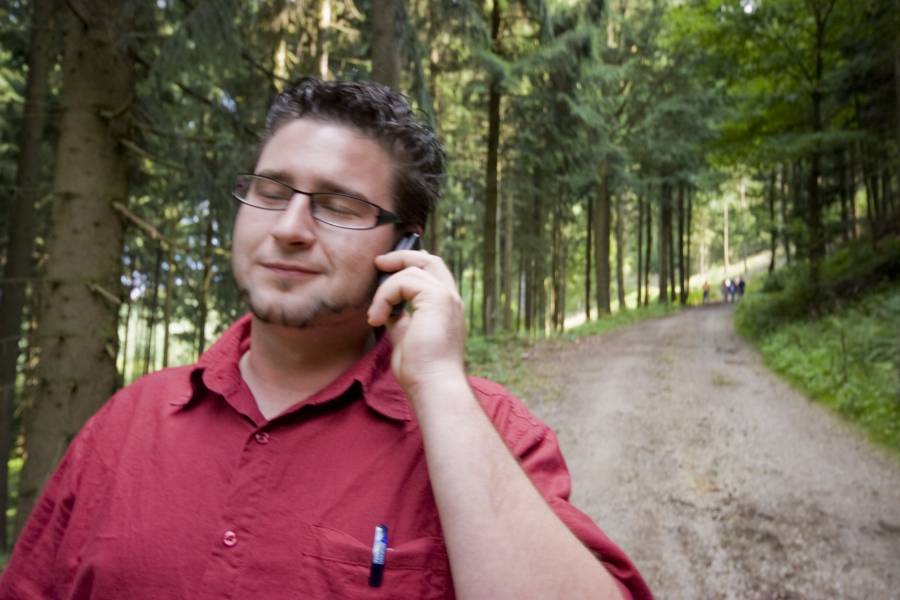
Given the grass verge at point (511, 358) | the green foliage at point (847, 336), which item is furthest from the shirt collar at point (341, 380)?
the green foliage at point (847, 336)

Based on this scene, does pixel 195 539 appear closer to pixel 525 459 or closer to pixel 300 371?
pixel 300 371

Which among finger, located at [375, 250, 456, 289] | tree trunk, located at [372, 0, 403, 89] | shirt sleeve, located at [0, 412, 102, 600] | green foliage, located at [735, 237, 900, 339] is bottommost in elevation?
shirt sleeve, located at [0, 412, 102, 600]

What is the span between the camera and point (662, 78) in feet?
66.4

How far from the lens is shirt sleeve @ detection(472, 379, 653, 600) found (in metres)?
1.33

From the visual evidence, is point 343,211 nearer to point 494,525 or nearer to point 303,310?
point 303,310

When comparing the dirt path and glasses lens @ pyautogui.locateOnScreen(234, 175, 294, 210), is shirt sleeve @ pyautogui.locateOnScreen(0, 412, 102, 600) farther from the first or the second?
the dirt path

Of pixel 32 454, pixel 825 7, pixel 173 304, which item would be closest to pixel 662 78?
pixel 825 7

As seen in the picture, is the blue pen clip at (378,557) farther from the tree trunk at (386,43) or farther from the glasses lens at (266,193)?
the tree trunk at (386,43)

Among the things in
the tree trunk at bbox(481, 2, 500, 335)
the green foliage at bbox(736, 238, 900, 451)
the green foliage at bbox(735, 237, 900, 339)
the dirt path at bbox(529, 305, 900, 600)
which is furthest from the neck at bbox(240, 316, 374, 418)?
the green foliage at bbox(735, 237, 900, 339)

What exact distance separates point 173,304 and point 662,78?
1783 centimetres

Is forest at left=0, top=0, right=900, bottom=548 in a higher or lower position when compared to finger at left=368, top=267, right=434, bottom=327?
higher

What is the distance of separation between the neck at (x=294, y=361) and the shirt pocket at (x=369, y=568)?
48 centimetres

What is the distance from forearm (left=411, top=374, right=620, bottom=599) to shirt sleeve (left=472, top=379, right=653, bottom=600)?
116 mm

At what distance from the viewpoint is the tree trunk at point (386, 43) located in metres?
6.79
